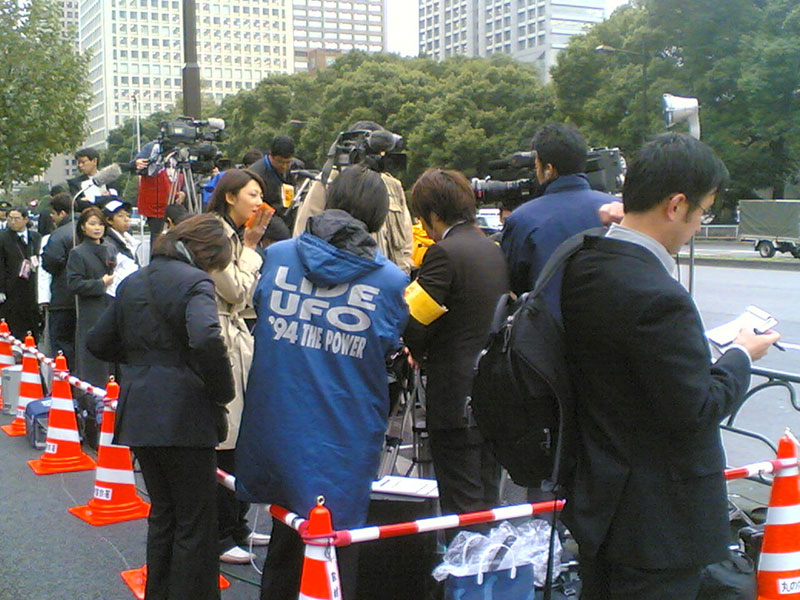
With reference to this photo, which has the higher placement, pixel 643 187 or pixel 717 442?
pixel 643 187

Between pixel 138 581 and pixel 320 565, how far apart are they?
7.08 feet

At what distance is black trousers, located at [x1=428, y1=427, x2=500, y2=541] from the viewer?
393cm

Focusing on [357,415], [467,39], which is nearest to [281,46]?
[467,39]

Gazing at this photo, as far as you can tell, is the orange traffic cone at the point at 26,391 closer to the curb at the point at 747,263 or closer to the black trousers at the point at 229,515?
the black trousers at the point at 229,515

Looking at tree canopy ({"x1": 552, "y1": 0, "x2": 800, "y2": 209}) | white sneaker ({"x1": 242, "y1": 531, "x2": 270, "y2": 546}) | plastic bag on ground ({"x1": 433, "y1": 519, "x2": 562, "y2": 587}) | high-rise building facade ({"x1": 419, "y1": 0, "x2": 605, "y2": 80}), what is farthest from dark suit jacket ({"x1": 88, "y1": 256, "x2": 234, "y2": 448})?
high-rise building facade ({"x1": 419, "y1": 0, "x2": 605, "y2": 80})

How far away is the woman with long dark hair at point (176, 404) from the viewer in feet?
11.6

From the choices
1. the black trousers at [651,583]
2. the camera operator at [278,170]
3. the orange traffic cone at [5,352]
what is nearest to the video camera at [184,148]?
the camera operator at [278,170]

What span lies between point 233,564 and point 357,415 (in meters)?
2.18

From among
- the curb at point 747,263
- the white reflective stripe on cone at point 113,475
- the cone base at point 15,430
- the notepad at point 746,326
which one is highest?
the notepad at point 746,326

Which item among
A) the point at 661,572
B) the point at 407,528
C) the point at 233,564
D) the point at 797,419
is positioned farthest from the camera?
the point at 797,419

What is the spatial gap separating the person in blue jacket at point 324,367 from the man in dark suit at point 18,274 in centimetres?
805

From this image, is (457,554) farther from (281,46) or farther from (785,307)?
(281,46)

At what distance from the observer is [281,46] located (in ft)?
593

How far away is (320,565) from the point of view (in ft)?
9.12
